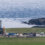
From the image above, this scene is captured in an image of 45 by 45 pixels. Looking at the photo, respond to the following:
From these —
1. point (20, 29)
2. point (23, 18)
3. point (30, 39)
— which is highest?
point (23, 18)

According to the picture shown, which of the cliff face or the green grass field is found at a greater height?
the cliff face

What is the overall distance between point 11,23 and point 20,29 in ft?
2.79

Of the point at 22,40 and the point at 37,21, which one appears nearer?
the point at 22,40

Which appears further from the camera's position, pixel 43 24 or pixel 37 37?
pixel 43 24

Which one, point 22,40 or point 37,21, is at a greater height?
point 37,21

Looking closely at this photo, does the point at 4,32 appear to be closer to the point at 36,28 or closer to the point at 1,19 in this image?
the point at 1,19

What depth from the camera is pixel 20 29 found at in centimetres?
1199

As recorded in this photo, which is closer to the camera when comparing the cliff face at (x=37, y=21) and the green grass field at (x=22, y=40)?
the green grass field at (x=22, y=40)

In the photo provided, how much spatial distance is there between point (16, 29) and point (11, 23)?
2.01 ft

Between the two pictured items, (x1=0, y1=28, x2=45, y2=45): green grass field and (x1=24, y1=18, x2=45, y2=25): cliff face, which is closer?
(x1=0, y1=28, x2=45, y2=45): green grass field

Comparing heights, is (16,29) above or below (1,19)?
below

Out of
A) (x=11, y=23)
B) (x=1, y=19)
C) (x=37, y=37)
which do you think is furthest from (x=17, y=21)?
(x=37, y=37)

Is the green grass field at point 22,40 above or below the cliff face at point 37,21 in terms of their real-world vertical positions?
→ below

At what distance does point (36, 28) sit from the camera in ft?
39.2
